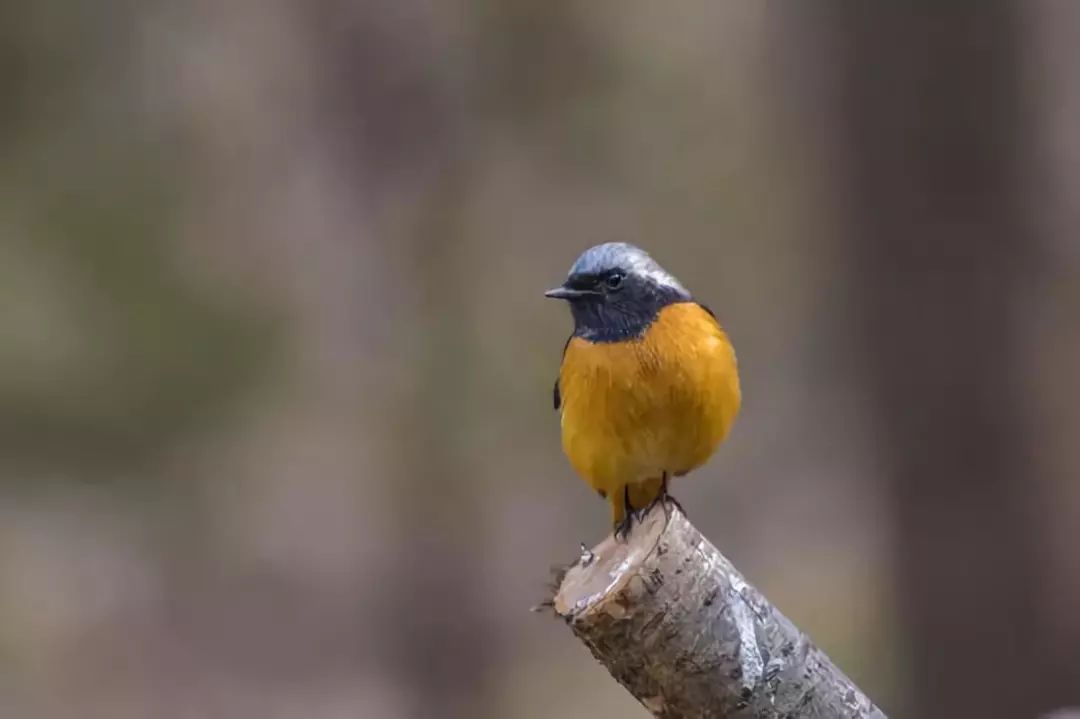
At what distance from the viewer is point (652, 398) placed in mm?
2316

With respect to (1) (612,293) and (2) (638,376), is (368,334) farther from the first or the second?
(2) (638,376)

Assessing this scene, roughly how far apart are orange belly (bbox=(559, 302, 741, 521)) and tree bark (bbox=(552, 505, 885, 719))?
0.57m

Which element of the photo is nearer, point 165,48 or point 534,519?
point 165,48

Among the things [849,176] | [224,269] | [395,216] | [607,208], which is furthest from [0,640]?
[849,176]

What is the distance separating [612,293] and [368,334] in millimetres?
3617

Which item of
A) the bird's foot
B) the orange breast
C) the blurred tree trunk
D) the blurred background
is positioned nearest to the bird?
the orange breast

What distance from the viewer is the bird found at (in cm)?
233

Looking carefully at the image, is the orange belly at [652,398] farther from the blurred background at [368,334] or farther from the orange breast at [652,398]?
the blurred background at [368,334]

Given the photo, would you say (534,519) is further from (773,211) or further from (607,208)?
(773,211)

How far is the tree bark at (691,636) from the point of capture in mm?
1633

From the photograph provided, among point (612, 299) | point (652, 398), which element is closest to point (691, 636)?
point (652, 398)

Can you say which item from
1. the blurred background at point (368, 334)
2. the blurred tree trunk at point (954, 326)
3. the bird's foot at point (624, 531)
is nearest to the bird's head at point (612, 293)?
the bird's foot at point (624, 531)

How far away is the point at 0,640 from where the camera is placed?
19.5ft

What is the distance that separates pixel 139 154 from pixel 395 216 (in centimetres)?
140
